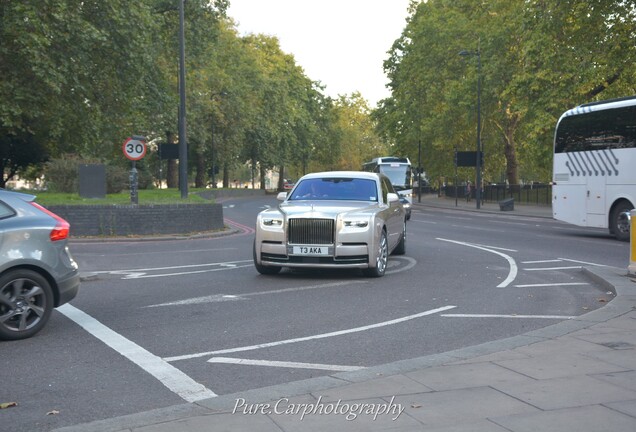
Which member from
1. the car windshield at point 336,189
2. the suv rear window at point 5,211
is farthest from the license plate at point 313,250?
the suv rear window at point 5,211

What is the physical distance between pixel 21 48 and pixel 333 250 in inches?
→ 742

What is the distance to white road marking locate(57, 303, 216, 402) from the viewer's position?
17.7 ft

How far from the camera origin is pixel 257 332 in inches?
303

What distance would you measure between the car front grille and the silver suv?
4250 millimetres

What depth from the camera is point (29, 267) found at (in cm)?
757

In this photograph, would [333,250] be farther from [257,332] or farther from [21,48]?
[21,48]

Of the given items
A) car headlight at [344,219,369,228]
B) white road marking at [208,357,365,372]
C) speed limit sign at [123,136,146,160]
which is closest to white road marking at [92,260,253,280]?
car headlight at [344,219,369,228]

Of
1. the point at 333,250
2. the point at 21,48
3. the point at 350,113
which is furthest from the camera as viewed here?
the point at 350,113

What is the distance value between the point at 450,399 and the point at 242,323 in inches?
146

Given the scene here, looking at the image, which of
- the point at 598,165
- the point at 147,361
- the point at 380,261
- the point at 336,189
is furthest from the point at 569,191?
the point at 147,361

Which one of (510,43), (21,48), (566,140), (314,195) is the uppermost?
(510,43)

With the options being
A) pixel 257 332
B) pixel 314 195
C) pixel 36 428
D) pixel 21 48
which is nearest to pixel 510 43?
pixel 21 48

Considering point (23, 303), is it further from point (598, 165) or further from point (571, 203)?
point (571, 203)

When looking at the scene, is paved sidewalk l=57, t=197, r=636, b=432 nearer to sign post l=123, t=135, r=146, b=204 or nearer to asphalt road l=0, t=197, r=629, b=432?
asphalt road l=0, t=197, r=629, b=432
